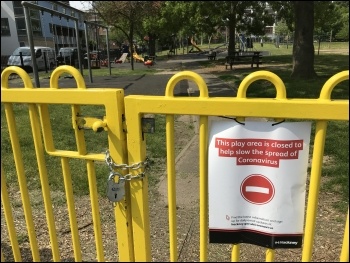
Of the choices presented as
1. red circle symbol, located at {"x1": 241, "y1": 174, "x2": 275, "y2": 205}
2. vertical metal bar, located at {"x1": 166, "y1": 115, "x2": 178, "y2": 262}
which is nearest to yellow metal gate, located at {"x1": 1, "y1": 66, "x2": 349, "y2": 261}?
vertical metal bar, located at {"x1": 166, "y1": 115, "x2": 178, "y2": 262}

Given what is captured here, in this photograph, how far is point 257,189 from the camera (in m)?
1.56

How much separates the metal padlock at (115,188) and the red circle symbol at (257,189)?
0.60 metres

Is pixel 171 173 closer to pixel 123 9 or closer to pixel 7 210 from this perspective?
pixel 7 210

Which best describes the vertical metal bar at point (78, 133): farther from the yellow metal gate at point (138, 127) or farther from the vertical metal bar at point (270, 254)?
the vertical metal bar at point (270, 254)

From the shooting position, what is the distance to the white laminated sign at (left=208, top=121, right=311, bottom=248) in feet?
4.80

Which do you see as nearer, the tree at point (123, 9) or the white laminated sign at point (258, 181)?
the white laminated sign at point (258, 181)

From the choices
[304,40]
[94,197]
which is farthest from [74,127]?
[304,40]

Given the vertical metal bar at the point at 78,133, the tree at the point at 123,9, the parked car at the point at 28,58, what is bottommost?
the parked car at the point at 28,58

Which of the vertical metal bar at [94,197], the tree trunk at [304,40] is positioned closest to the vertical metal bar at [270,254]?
the vertical metal bar at [94,197]

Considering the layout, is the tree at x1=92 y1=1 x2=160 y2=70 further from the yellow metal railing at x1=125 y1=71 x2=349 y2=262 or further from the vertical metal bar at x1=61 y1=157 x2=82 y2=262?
the yellow metal railing at x1=125 y1=71 x2=349 y2=262

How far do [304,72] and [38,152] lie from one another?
11.5 metres

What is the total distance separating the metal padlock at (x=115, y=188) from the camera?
1717mm

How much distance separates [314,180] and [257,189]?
9.9 inches

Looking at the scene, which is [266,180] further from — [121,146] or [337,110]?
[121,146]
